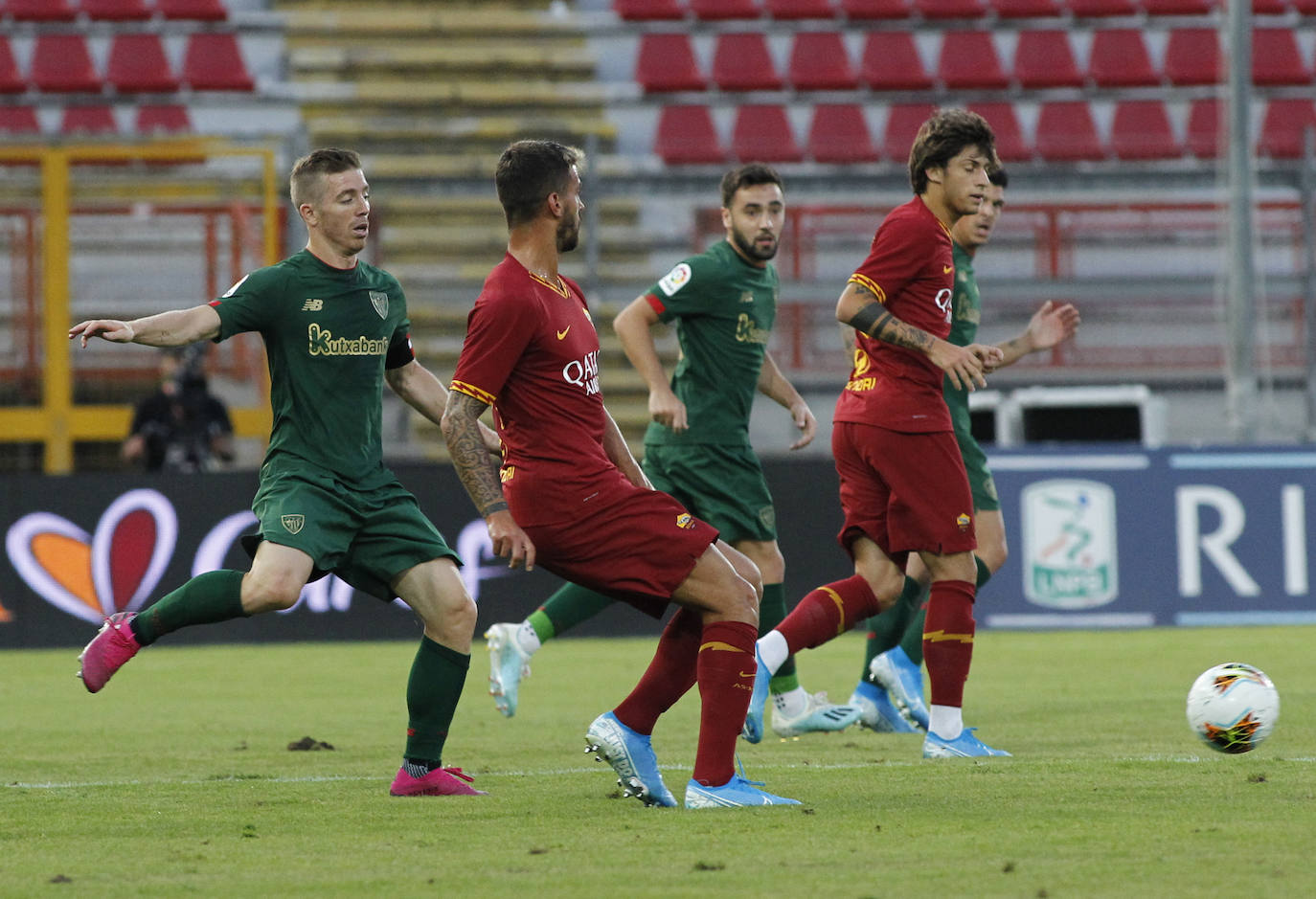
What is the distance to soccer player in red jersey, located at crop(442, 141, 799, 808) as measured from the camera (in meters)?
4.92

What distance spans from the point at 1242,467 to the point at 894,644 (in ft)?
19.4

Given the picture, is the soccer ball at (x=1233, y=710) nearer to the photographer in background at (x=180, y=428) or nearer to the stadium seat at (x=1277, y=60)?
the photographer in background at (x=180, y=428)

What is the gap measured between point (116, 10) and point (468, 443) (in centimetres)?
1583

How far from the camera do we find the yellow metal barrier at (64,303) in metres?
14.1

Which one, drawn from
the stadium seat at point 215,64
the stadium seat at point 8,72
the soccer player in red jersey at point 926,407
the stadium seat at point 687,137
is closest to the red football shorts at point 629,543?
the soccer player in red jersey at point 926,407

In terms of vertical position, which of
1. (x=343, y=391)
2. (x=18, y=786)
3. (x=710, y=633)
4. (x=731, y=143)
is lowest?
(x=18, y=786)

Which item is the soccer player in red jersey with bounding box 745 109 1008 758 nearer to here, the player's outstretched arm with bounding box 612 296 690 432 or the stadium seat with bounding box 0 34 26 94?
the player's outstretched arm with bounding box 612 296 690 432

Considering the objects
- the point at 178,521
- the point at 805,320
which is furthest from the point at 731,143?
the point at 178,521

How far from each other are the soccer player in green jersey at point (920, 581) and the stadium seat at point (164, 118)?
12362mm

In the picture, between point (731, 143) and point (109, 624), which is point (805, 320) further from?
point (109, 624)

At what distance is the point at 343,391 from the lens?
562 centimetres

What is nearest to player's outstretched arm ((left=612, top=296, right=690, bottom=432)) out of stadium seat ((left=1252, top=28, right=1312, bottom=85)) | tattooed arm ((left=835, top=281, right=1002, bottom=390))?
tattooed arm ((left=835, top=281, right=1002, bottom=390))

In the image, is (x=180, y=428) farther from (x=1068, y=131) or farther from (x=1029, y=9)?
(x=1029, y=9)

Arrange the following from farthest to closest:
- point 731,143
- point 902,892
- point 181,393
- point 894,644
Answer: point 731,143 → point 181,393 → point 894,644 → point 902,892
